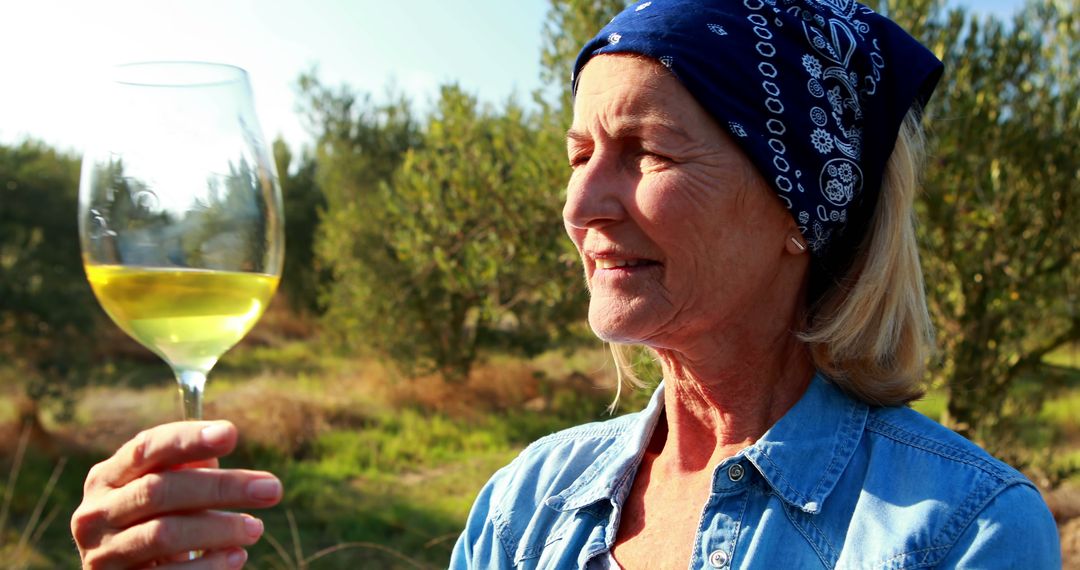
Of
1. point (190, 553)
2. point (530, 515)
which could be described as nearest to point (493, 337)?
point (530, 515)

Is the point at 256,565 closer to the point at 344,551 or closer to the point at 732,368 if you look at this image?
the point at 344,551

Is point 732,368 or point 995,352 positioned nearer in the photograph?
point 732,368

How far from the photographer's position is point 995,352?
228 inches

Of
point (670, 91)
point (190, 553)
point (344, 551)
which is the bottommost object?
point (344, 551)

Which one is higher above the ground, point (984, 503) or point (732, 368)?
point (732, 368)

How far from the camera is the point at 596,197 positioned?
211 centimetres

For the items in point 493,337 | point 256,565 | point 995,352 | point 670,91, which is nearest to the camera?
point 670,91

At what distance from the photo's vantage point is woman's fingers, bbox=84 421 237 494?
1.20 m

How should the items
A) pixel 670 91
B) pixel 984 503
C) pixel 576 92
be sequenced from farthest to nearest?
pixel 576 92 → pixel 670 91 → pixel 984 503

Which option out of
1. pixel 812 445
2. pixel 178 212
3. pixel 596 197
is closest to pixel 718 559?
pixel 812 445

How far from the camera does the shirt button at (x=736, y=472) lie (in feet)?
6.53

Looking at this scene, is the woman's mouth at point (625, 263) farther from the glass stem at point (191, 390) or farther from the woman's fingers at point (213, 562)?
the woman's fingers at point (213, 562)

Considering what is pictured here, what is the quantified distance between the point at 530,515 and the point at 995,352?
464 cm

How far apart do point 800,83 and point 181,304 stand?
4.65ft
